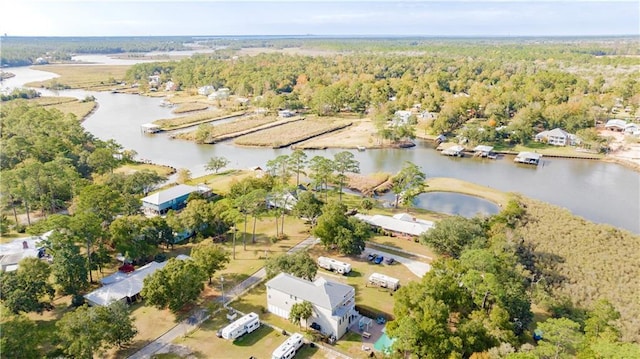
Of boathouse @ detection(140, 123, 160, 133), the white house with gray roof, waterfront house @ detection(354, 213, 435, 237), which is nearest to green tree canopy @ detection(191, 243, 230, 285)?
the white house with gray roof

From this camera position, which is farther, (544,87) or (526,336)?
(544,87)

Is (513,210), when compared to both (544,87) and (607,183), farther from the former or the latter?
(544,87)

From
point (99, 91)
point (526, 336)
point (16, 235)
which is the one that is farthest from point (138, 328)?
point (99, 91)

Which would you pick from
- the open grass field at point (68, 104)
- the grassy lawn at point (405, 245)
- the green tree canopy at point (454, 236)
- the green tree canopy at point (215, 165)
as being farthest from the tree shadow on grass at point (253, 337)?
the open grass field at point (68, 104)

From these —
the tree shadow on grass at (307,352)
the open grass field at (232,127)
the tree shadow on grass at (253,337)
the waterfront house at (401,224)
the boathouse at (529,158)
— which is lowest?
the tree shadow on grass at (307,352)

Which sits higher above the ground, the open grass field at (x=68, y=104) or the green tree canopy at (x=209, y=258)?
the open grass field at (x=68, y=104)

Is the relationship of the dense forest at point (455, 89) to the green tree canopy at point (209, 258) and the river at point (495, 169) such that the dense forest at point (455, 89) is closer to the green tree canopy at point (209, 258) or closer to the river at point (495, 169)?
the river at point (495, 169)

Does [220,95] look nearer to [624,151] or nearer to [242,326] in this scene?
[624,151]
